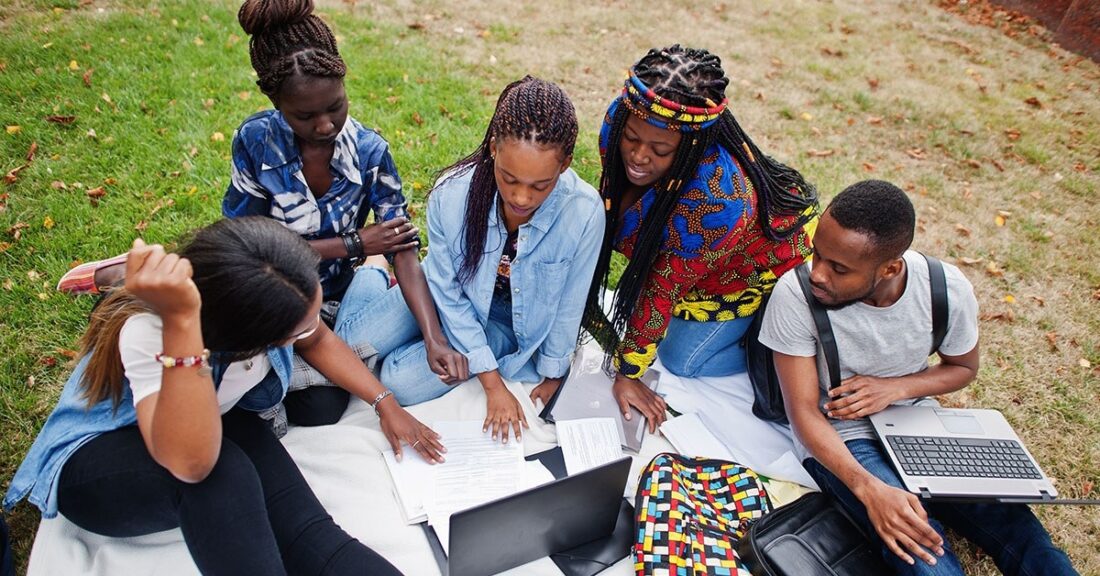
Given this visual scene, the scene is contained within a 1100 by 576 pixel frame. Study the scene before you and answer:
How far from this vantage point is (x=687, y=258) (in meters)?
2.70

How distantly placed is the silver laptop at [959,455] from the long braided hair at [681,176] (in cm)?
92

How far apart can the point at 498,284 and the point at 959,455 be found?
2012 millimetres

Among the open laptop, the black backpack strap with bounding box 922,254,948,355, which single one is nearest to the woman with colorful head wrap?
the black backpack strap with bounding box 922,254,948,355

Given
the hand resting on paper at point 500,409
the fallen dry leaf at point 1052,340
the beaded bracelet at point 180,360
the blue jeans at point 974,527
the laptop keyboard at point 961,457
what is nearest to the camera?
the beaded bracelet at point 180,360

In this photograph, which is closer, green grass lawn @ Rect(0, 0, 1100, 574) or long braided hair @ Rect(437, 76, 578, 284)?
long braided hair @ Rect(437, 76, 578, 284)

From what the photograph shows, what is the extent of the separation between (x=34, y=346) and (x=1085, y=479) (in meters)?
5.11

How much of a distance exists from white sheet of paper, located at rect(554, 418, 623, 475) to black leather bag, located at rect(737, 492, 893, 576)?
679mm

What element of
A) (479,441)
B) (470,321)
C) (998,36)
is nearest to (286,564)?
(479,441)

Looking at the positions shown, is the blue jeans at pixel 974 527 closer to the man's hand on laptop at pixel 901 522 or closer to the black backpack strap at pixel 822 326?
the man's hand on laptop at pixel 901 522

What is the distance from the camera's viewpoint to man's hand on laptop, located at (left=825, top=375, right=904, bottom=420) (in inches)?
104

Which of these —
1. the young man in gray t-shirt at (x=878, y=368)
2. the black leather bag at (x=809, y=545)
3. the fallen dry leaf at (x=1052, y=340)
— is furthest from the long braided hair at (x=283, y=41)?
the fallen dry leaf at (x=1052, y=340)

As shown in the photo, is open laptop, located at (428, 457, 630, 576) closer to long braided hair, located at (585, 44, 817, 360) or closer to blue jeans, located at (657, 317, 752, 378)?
long braided hair, located at (585, 44, 817, 360)

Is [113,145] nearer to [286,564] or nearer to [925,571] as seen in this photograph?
[286,564]

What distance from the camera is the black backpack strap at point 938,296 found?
8.53 ft
